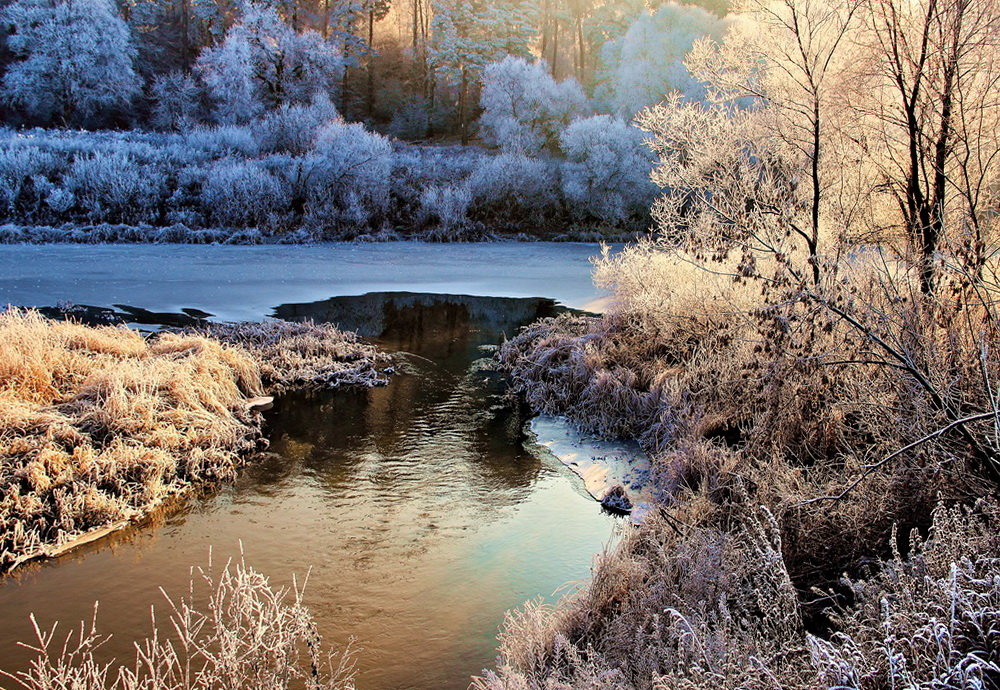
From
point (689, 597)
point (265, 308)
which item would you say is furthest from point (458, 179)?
point (689, 597)

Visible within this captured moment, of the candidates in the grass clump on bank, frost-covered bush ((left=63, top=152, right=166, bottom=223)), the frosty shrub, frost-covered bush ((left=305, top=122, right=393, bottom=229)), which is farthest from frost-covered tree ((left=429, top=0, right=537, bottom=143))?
the grass clump on bank

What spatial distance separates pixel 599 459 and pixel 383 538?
280 centimetres

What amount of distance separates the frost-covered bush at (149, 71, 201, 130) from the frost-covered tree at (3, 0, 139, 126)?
125cm

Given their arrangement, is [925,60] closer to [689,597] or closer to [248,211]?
[689,597]

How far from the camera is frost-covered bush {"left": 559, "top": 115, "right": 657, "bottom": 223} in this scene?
1169 inches

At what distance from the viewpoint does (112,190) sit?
965 inches

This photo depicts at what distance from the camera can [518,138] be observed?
32688 mm

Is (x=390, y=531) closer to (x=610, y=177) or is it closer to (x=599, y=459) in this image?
(x=599, y=459)

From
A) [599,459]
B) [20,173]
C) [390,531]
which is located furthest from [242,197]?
[390,531]

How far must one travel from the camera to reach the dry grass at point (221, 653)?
11.0 ft

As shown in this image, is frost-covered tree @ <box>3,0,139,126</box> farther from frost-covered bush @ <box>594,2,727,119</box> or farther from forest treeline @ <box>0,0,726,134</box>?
frost-covered bush @ <box>594,2,727,119</box>

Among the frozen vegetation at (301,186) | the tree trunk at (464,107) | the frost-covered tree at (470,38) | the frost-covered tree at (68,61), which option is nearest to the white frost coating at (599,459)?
the frozen vegetation at (301,186)

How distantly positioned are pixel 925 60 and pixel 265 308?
440 inches

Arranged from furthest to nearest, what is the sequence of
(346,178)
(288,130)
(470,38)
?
(470,38) < (288,130) < (346,178)
